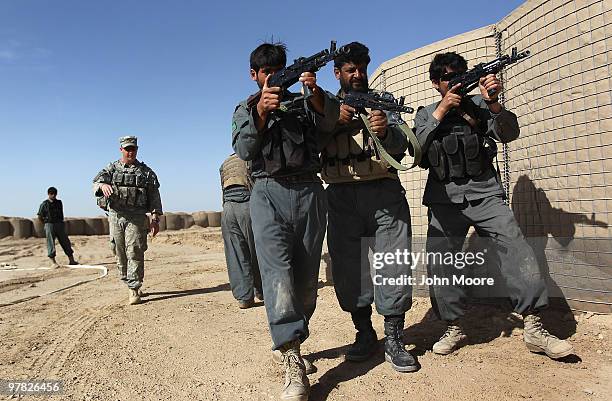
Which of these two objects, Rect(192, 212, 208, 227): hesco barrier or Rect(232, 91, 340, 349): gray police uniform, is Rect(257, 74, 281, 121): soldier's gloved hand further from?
Rect(192, 212, 208, 227): hesco barrier

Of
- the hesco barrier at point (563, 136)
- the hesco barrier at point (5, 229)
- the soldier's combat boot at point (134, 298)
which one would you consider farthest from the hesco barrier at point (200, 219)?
the hesco barrier at point (563, 136)

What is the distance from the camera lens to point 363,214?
2.85 m

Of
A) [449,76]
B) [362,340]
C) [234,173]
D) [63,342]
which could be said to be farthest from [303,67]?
[63,342]

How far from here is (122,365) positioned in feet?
9.50

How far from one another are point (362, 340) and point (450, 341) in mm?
551

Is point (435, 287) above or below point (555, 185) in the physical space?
below

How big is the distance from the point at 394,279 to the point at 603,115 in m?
1.81

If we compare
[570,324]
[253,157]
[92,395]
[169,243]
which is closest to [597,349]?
[570,324]

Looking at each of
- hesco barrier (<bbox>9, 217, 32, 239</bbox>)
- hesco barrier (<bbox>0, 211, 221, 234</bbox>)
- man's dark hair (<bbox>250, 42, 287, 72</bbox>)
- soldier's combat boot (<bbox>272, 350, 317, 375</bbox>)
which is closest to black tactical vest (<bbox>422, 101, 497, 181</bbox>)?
man's dark hair (<bbox>250, 42, 287, 72</bbox>)

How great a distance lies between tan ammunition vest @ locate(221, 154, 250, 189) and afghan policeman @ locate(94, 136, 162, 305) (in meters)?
0.99

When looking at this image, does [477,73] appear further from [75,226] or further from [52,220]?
[75,226]

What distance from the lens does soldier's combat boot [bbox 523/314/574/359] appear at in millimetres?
2545

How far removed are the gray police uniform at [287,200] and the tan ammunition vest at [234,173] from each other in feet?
7.07

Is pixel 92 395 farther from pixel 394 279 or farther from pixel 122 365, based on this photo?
pixel 394 279
